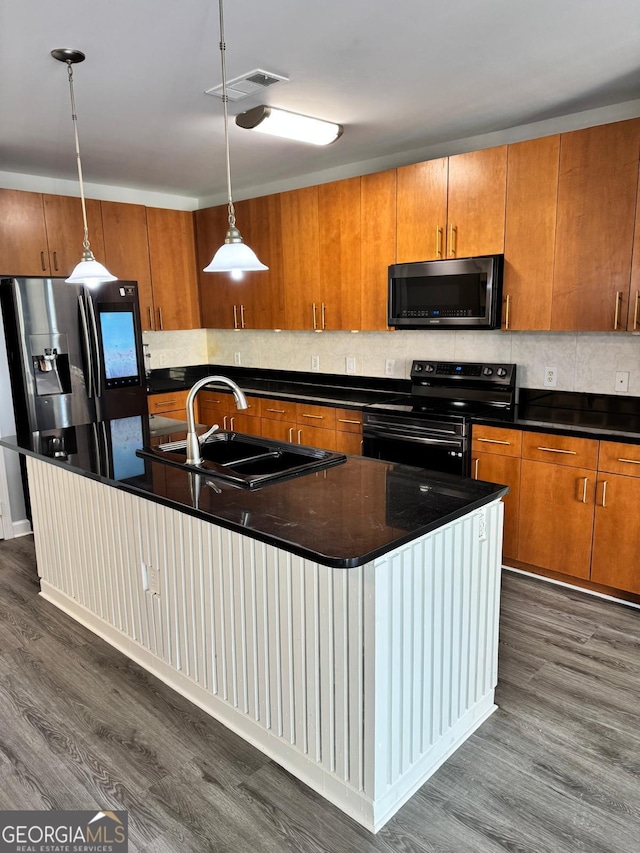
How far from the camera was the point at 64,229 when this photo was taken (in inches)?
181

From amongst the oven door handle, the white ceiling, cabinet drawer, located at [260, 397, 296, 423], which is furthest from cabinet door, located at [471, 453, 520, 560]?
the white ceiling

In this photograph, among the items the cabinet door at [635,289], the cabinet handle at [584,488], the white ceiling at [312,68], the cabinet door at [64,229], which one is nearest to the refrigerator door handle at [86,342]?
the cabinet door at [64,229]

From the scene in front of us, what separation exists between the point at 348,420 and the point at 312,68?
2214 millimetres

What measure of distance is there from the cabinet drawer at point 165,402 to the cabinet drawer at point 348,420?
1.73 meters

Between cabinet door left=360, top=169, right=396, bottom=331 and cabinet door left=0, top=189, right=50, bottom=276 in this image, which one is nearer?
cabinet door left=360, top=169, right=396, bottom=331

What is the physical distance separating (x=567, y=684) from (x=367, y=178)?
327 cm

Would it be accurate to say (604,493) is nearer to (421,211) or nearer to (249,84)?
(421,211)

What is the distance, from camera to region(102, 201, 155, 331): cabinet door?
16.1 feet

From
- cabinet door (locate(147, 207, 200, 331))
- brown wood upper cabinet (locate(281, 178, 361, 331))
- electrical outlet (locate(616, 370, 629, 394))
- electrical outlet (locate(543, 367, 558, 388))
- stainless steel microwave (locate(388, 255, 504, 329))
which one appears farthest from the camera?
cabinet door (locate(147, 207, 200, 331))

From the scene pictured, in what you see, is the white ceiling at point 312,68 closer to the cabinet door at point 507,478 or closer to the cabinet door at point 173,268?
the cabinet door at point 173,268

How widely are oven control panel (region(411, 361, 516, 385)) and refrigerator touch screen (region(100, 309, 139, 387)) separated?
215 centimetres

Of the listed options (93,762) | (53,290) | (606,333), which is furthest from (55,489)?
(606,333)

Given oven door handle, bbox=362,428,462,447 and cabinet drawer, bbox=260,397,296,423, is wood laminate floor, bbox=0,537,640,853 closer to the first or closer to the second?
oven door handle, bbox=362,428,462,447

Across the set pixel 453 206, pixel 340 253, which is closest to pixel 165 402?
pixel 340 253
